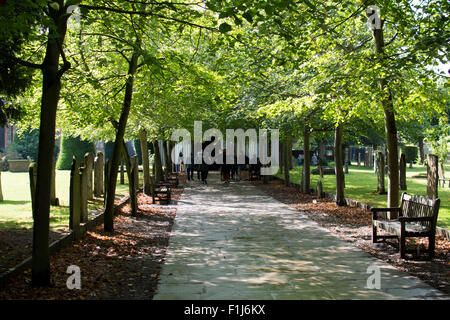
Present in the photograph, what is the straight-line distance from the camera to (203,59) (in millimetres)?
11617

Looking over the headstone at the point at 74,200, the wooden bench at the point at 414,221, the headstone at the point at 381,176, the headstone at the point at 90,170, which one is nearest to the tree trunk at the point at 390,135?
the wooden bench at the point at 414,221

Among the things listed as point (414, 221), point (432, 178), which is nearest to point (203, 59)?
point (414, 221)

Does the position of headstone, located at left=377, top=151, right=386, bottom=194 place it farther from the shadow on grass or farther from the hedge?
the hedge

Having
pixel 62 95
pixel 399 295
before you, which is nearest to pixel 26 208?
pixel 62 95

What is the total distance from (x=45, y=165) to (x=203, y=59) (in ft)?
21.9

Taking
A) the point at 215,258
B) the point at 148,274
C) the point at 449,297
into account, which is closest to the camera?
the point at 449,297

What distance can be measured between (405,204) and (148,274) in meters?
5.13

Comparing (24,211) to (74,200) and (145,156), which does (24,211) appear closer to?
(74,200)

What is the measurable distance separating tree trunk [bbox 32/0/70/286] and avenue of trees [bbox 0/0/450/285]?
0.01m

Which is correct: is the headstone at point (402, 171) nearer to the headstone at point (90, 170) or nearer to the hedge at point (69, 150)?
the headstone at point (90, 170)

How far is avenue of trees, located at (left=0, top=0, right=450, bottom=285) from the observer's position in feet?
19.0

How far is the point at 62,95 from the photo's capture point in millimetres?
9055

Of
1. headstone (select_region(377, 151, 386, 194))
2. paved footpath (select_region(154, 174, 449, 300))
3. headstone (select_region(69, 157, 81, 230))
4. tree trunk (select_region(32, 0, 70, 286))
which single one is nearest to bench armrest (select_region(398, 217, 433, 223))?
paved footpath (select_region(154, 174, 449, 300))
